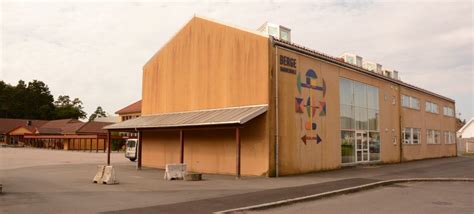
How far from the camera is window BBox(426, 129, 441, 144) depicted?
33847mm

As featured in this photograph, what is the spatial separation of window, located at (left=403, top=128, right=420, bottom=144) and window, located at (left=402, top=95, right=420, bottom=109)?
1.78 m

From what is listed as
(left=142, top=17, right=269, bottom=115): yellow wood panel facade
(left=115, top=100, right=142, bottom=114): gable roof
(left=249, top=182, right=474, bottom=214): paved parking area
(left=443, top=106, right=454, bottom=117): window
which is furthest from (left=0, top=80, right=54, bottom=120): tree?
(left=249, top=182, right=474, bottom=214): paved parking area

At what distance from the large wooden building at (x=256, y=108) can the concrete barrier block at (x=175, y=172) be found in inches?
72.6

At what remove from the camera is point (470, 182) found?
16.1 metres

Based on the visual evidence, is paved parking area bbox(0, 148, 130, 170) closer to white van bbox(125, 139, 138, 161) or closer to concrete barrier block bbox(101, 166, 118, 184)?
white van bbox(125, 139, 138, 161)

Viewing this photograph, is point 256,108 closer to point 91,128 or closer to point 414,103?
point 414,103

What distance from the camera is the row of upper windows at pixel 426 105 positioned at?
30030mm

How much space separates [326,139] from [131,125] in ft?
35.9

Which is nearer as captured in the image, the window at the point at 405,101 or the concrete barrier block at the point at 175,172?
the concrete barrier block at the point at 175,172

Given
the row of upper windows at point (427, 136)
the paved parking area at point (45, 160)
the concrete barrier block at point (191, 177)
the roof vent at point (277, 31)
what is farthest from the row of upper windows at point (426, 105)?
the paved parking area at point (45, 160)

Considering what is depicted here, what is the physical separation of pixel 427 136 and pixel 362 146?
1296 centimetres

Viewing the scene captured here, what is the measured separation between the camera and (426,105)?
34156 millimetres

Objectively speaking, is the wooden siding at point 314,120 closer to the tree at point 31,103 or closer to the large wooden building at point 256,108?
the large wooden building at point 256,108

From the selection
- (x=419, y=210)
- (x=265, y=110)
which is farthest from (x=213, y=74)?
(x=419, y=210)
